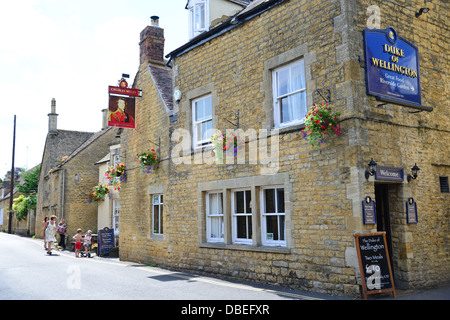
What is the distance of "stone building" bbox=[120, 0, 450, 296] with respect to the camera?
8.05 m

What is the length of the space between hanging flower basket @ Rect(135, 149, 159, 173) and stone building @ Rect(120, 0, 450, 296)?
1124mm

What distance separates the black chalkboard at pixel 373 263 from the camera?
24.1 feet

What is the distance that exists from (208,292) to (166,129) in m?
6.45

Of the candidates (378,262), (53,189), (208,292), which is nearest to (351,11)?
(378,262)

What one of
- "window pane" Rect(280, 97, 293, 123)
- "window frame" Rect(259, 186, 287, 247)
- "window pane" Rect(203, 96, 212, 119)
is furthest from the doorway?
"window pane" Rect(203, 96, 212, 119)

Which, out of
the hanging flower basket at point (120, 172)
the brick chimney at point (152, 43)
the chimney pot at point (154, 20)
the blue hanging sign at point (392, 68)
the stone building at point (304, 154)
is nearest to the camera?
the stone building at point (304, 154)

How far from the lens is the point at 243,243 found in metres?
10.5

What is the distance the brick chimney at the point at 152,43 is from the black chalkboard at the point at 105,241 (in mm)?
7883

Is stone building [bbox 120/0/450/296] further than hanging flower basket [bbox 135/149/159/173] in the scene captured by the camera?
No

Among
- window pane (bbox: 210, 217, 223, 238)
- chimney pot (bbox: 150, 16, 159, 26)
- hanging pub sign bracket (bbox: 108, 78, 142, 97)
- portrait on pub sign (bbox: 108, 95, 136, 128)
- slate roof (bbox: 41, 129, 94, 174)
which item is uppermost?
chimney pot (bbox: 150, 16, 159, 26)

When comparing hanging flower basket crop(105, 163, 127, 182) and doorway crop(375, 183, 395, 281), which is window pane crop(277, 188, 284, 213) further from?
hanging flower basket crop(105, 163, 127, 182)

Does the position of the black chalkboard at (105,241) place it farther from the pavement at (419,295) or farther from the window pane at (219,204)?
the pavement at (419,295)

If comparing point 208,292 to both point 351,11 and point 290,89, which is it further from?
point 351,11

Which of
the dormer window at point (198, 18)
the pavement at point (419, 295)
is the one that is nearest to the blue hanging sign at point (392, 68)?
the pavement at point (419, 295)
